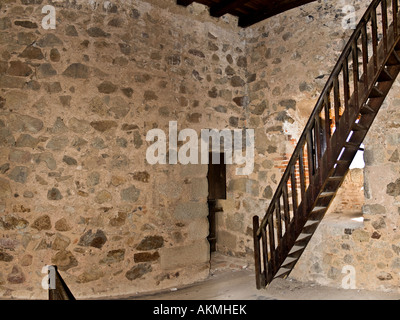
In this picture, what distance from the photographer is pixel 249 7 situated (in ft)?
15.4

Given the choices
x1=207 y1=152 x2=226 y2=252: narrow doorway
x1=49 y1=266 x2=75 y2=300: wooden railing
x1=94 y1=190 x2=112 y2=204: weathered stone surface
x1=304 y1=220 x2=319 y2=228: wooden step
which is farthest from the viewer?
x1=207 y1=152 x2=226 y2=252: narrow doorway

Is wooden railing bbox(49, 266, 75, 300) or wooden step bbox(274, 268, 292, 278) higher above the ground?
wooden railing bbox(49, 266, 75, 300)

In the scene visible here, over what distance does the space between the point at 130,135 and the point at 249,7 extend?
2.49m

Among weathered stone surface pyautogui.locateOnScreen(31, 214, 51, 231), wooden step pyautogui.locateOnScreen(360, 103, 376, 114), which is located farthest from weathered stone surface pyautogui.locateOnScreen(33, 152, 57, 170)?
wooden step pyautogui.locateOnScreen(360, 103, 376, 114)

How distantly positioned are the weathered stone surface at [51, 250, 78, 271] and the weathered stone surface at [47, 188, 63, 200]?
555 millimetres

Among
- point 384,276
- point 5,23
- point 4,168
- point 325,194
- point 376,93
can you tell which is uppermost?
point 5,23

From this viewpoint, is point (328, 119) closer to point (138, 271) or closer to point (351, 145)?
point (351, 145)

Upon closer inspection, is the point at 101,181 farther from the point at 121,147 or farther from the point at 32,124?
the point at 32,124

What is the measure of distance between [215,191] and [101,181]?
2086mm

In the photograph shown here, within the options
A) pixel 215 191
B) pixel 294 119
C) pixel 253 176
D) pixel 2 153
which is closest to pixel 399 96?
pixel 294 119

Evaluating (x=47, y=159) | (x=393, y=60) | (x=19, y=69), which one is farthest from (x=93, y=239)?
(x=393, y=60)

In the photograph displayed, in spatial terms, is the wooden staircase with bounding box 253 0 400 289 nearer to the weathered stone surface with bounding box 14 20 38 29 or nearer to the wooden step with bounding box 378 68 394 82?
the wooden step with bounding box 378 68 394 82

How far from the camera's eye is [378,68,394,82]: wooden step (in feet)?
10.6

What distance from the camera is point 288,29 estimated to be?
180 inches
